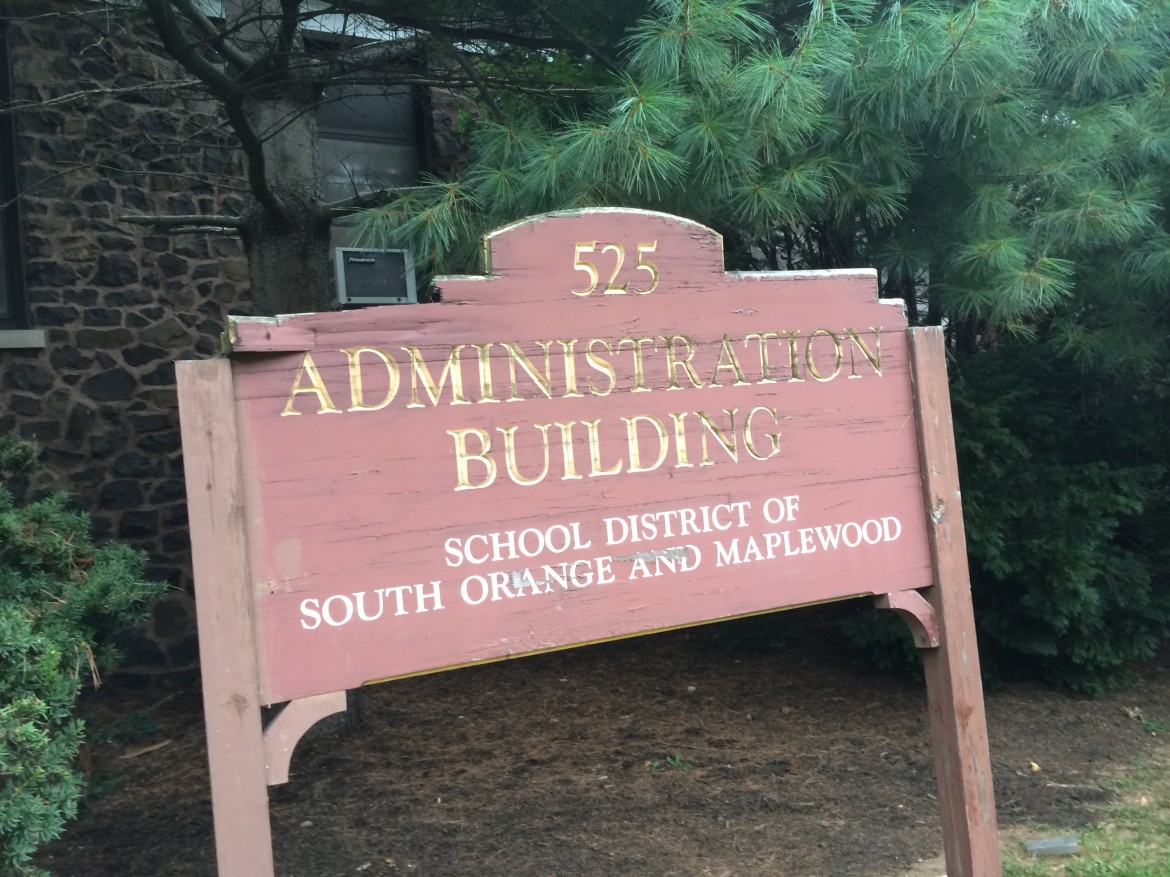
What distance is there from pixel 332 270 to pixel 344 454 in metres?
4.11

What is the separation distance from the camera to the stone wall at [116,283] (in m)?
6.15

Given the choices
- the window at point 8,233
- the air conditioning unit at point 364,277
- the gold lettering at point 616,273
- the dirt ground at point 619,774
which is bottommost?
the dirt ground at point 619,774

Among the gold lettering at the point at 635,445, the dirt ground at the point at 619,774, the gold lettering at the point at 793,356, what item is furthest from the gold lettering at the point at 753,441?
the dirt ground at the point at 619,774

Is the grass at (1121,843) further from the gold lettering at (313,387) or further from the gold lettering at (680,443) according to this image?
the gold lettering at (313,387)

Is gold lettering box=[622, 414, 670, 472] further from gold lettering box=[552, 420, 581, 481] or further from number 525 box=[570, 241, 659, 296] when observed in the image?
number 525 box=[570, 241, 659, 296]

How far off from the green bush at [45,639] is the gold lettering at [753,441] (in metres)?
1.76

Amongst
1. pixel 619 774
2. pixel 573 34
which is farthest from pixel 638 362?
pixel 573 34

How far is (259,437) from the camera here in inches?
81.7

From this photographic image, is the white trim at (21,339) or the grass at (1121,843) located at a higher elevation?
the white trim at (21,339)

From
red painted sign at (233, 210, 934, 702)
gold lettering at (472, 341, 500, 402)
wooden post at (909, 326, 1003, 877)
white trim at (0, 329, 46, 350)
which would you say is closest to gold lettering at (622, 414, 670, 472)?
red painted sign at (233, 210, 934, 702)

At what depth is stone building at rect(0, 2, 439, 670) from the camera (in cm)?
613

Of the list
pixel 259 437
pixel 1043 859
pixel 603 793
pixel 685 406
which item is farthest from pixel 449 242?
pixel 1043 859

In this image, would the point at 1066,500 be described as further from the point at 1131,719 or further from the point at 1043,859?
the point at 1043,859

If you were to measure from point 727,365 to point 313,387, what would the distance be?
1.08m
